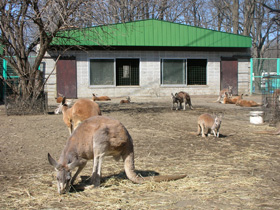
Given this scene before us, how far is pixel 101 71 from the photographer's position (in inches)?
882

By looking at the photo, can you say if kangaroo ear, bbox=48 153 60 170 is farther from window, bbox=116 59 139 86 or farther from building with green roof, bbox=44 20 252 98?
window, bbox=116 59 139 86

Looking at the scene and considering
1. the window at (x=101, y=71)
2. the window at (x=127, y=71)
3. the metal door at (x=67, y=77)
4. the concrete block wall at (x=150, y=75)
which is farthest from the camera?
the window at (x=127, y=71)

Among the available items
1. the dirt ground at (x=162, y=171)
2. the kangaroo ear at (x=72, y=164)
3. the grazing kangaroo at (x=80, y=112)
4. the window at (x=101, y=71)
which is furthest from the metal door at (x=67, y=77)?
the kangaroo ear at (x=72, y=164)

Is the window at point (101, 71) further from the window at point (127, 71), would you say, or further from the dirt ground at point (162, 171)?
the dirt ground at point (162, 171)

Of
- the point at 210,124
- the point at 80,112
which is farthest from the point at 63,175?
the point at 210,124

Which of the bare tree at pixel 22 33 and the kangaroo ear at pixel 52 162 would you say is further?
the bare tree at pixel 22 33

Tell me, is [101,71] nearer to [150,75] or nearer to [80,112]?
[150,75]

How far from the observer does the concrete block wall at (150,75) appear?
866 inches

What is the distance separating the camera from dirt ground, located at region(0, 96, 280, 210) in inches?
182

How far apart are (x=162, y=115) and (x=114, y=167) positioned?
726cm

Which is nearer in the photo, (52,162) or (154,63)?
(52,162)

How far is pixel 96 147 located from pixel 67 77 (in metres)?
17.3

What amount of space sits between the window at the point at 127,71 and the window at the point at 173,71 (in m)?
1.71

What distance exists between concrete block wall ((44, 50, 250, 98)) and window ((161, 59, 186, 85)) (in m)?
0.29
